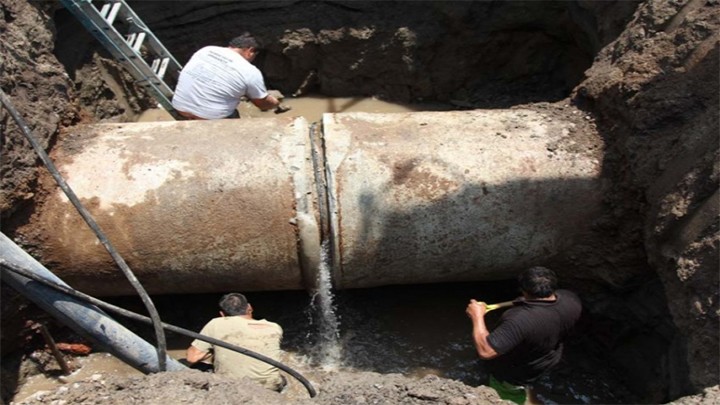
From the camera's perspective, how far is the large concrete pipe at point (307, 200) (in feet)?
12.3

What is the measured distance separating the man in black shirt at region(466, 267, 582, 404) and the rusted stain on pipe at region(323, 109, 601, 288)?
1.16ft

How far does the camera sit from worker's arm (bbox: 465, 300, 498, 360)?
12.0 feet

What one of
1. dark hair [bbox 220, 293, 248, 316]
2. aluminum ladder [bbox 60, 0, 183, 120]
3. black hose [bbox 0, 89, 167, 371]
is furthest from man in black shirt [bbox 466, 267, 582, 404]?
aluminum ladder [bbox 60, 0, 183, 120]

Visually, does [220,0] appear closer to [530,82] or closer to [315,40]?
[315,40]

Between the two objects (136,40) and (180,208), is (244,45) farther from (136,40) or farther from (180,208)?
(180,208)

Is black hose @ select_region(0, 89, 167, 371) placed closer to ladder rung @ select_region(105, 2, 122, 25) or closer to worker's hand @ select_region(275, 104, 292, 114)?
ladder rung @ select_region(105, 2, 122, 25)

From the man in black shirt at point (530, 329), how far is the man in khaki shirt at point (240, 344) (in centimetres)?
129

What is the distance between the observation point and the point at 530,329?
3643 millimetres

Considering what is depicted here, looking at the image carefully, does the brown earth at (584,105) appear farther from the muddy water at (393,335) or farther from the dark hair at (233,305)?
the dark hair at (233,305)

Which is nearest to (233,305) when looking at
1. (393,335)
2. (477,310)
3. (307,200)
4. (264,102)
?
(307,200)

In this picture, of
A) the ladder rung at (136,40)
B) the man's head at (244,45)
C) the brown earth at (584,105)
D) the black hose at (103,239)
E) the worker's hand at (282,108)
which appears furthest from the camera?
the worker's hand at (282,108)

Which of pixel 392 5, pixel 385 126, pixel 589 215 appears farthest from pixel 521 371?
pixel 392 5

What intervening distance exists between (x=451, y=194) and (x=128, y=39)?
322cm

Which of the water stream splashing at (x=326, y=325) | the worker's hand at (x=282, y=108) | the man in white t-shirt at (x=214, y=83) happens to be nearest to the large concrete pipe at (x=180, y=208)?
the water stream splashing at (x=326, y=325)
